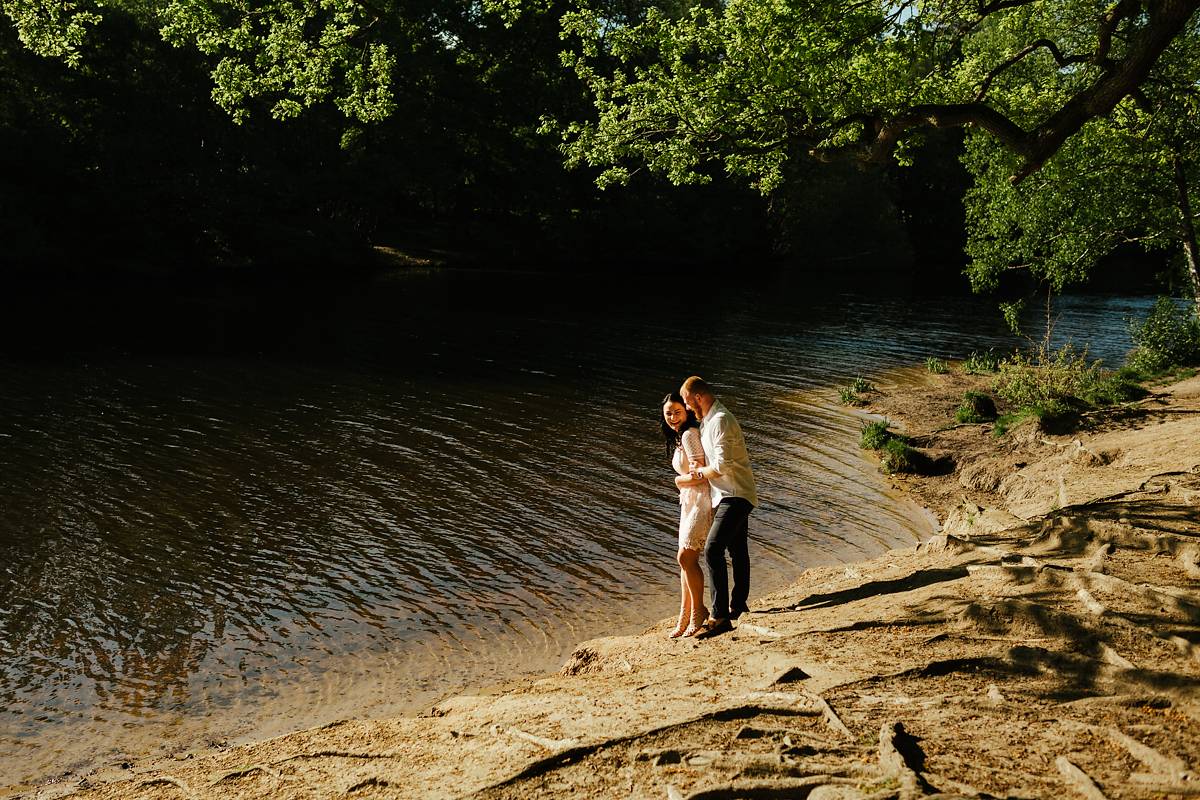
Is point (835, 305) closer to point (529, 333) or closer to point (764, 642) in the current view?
point (529, 333)

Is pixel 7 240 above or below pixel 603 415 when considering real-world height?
above

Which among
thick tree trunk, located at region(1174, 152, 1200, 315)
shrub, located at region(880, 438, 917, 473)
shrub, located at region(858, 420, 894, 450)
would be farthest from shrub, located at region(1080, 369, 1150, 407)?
shrub, located at region(880, 438, 917, 473)

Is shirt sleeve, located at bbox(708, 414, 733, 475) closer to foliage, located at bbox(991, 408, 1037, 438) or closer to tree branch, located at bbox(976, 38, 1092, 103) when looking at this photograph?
tree branch, located at bbox(976, 38, 1092, 103)

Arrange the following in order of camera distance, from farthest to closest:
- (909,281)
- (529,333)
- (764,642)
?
(909,281) → (529,333) → (764,642)

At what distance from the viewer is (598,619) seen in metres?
10.5

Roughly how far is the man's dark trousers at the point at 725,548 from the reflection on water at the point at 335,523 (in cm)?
213

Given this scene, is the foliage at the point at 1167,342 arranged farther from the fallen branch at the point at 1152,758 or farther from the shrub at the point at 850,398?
the fallen branch at the point at 1152,758

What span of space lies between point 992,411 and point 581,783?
60.3 feet

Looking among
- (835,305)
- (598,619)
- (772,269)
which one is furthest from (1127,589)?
(772,269)

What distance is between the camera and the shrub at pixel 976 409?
2044 centimetres

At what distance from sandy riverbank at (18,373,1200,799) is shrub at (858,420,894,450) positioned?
9176 millimetres

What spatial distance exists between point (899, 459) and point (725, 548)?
10.0 meters

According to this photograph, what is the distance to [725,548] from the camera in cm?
827

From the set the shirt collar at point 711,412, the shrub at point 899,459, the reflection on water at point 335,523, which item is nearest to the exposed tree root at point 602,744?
the shirt collar at point 711,412
